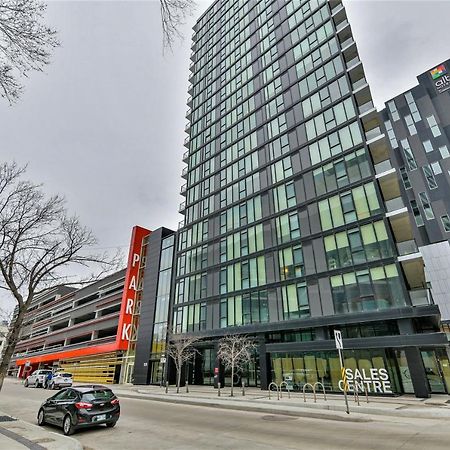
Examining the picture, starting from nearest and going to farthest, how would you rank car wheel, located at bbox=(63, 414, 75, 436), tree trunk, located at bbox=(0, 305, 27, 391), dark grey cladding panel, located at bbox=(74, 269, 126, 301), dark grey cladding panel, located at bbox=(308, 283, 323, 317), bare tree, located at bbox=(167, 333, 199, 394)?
car wheel, located at bbox=(63, 414, 75, 436) < tree trunk, located at bbox=(0, 305, 27, 391) < dark grey cladding panel, located at bbox=(308, 283, 323, 317) < bare tree, located at bbox=(167, 333, 199, 394) < dark grey cladding panel, located at bbox=(74, 269, 126, 301)

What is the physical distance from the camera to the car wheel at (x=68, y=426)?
397 inches

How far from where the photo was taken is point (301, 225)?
90.2ft

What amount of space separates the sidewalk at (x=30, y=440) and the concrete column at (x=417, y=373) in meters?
18.9

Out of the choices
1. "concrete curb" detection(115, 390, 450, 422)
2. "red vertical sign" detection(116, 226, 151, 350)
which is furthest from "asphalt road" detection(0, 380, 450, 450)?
"red vertical sign" detection(116, 226, 151, 350)

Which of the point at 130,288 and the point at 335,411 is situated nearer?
the point at 335,411

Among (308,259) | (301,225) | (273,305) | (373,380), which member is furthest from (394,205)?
(273,305)

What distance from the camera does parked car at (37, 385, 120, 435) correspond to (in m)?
10.2

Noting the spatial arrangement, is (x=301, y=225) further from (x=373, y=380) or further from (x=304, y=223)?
(x=373, y=380)

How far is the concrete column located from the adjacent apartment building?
0.07 meters

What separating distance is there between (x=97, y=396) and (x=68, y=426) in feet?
3.83

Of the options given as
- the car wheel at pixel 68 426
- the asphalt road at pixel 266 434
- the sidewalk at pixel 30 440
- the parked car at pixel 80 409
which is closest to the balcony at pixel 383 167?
the asphalt road at pixel 266 434

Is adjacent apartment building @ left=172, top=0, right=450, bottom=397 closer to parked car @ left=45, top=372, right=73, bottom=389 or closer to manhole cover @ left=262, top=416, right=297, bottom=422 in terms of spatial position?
manhole cover @ left=262, top=416, right=297, bottom=422

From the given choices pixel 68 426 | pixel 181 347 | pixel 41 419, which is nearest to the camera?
pixel 68 426

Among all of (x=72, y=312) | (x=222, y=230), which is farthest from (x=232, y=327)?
(x=72, y=312)
